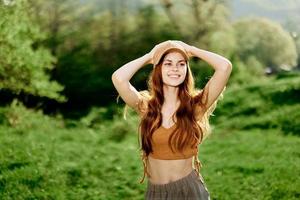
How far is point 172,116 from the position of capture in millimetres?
4758

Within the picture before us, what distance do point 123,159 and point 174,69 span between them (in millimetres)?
9530

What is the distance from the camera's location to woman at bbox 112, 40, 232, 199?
15.3 ft

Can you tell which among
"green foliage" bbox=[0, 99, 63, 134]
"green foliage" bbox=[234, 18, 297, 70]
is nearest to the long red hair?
"green foliage" bbox=[0, 99, 63, 134]

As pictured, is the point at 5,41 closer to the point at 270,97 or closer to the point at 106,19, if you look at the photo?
the point at 270,97

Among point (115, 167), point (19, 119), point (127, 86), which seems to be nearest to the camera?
point (127, 86)

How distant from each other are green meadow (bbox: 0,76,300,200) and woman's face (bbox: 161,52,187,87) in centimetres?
668

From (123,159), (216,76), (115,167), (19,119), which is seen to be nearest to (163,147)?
(216,76)

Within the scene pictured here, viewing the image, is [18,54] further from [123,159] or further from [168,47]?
[168,47]

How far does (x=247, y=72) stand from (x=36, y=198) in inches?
1073

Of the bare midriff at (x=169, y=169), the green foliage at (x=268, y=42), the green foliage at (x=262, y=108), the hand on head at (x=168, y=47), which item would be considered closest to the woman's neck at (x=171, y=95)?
the hand on head at (x=168, y=47)

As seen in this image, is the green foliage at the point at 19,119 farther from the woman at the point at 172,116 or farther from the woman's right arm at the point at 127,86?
the woman at the point at 172,116

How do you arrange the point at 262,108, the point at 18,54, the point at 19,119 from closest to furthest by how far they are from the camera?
the point at 18,54 < the point at 19,119 < the point at 262,108

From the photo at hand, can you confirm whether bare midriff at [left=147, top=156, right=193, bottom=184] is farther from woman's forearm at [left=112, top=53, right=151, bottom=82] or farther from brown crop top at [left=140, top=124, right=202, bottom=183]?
woman's forearm at [left=112, top=53, right=151, bottom=82]

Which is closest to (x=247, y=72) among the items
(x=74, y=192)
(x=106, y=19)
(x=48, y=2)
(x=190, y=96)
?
(x=106, y=19)
